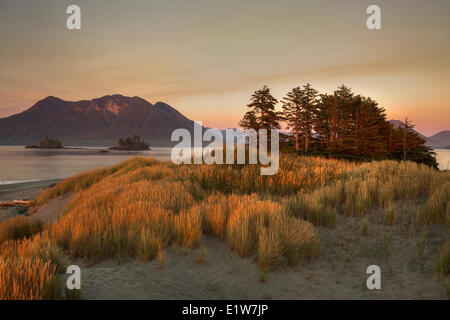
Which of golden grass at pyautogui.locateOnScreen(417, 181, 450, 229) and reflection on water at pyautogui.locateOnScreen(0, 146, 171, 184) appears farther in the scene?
reflection on water at pyautogui.locateOnScreen(0, 146, 171, 184)

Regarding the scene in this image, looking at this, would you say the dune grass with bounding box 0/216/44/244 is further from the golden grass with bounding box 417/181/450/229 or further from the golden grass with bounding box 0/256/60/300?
the golden grass with bounding box 417/181/450/229

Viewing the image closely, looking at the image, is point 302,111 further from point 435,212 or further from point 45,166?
point 45,166

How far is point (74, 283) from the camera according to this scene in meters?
3.15

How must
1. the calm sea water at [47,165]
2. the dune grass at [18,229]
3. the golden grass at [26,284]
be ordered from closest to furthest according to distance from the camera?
the golden grass at [26,284] < the dune grass at [18,229] < the calm sea water at [47,165]

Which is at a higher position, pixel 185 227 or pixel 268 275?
pixel 185 227

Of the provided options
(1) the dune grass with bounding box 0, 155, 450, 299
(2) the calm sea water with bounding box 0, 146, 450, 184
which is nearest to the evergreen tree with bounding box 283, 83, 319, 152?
(2) the calm sea water with bounding box 0, 146, 450, 184

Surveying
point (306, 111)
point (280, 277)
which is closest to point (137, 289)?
point (280, 277)

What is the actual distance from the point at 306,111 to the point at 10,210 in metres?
37.1

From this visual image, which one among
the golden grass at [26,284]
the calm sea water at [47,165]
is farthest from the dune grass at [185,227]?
the calm sea water at [47,165]

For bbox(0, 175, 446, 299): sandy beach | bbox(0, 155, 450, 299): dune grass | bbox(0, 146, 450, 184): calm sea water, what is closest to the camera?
bbox(0, 175, 446, 299): sandy beach

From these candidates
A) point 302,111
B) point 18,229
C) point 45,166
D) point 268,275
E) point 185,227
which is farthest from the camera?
point 45,166

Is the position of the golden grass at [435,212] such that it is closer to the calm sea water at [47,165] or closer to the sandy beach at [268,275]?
the sandy beach at [268,275]

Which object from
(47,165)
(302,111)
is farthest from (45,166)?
(302,111)

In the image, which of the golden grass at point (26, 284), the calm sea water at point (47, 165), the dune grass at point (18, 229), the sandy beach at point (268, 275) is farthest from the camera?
the calm sea water at point (47, 165)
